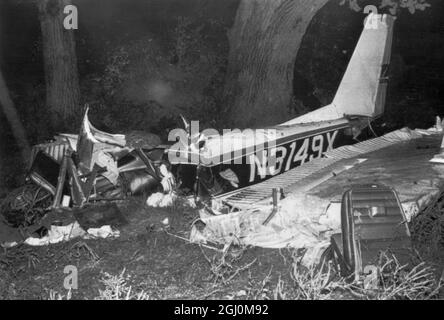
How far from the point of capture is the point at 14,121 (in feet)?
27.5

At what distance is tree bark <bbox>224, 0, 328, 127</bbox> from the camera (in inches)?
258

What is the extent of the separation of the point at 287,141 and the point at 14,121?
218 inches

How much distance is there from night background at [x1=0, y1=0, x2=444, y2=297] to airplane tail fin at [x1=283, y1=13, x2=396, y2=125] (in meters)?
3.00

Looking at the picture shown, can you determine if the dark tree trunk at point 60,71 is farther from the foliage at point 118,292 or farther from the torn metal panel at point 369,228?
the torn metal panel at point 369,228

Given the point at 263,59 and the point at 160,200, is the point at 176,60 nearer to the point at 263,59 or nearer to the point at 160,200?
the point at 263,59

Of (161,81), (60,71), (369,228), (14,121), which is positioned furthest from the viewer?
(161,81)

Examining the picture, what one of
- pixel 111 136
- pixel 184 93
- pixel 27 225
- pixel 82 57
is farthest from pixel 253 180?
pixel 82 57

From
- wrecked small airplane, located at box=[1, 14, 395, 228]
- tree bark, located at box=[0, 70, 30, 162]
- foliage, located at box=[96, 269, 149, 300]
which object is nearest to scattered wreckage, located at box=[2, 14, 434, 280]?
wrecked small airplane, located at box=[1, 14, 395, 228]

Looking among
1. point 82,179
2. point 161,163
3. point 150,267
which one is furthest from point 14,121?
point 150,267

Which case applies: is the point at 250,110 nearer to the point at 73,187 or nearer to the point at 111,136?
the point at 111,136

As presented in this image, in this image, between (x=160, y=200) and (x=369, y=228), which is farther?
(x=160, y=200)

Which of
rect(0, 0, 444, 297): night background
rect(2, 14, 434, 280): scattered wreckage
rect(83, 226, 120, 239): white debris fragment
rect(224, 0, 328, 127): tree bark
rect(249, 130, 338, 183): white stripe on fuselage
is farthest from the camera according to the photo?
rect(0, 0, 444, 297): night background

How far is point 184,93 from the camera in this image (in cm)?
1000

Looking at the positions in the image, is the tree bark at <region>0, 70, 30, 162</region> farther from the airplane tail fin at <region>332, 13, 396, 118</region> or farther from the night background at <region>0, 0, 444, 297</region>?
the airplane tail fin at <region>332, 13, 396, 118</region>
